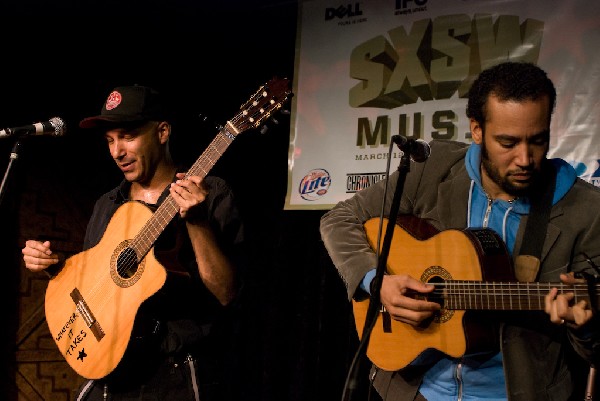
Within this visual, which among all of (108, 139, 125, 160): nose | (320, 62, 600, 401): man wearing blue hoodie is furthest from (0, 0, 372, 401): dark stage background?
(320, 62, 600, 401): man wearing blue hoodie

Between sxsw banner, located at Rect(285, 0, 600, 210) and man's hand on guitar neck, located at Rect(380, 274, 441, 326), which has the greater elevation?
sxsw banner, located at Rect(285, 0, 600, 210)

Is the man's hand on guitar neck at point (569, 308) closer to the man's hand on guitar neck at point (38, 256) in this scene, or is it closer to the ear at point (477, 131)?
the ear at point (477, 131)

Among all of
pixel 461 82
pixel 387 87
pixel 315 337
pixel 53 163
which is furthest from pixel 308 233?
pixel 53 163

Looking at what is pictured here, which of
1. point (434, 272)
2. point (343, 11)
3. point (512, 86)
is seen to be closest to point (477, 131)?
point (512, 86)

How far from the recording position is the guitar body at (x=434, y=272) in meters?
2.35

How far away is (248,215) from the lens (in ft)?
15.6

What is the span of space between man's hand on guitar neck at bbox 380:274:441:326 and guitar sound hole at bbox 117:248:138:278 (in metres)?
1.17

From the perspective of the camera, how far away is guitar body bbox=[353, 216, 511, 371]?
2.35m

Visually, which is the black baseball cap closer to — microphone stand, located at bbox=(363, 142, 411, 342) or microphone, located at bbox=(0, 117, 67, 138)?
microphone, located at bbox=(0, 117, 67, 138)

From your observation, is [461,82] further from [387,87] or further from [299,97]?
[299,97]

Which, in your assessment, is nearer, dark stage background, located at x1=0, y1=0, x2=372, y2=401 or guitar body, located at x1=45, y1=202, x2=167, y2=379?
guitar body, located at x1=45, y1=202, x2=167, y2=379

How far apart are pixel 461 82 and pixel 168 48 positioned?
244 cm

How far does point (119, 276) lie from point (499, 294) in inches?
67.6

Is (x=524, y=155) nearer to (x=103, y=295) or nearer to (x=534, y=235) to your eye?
(x=534, y=235)
